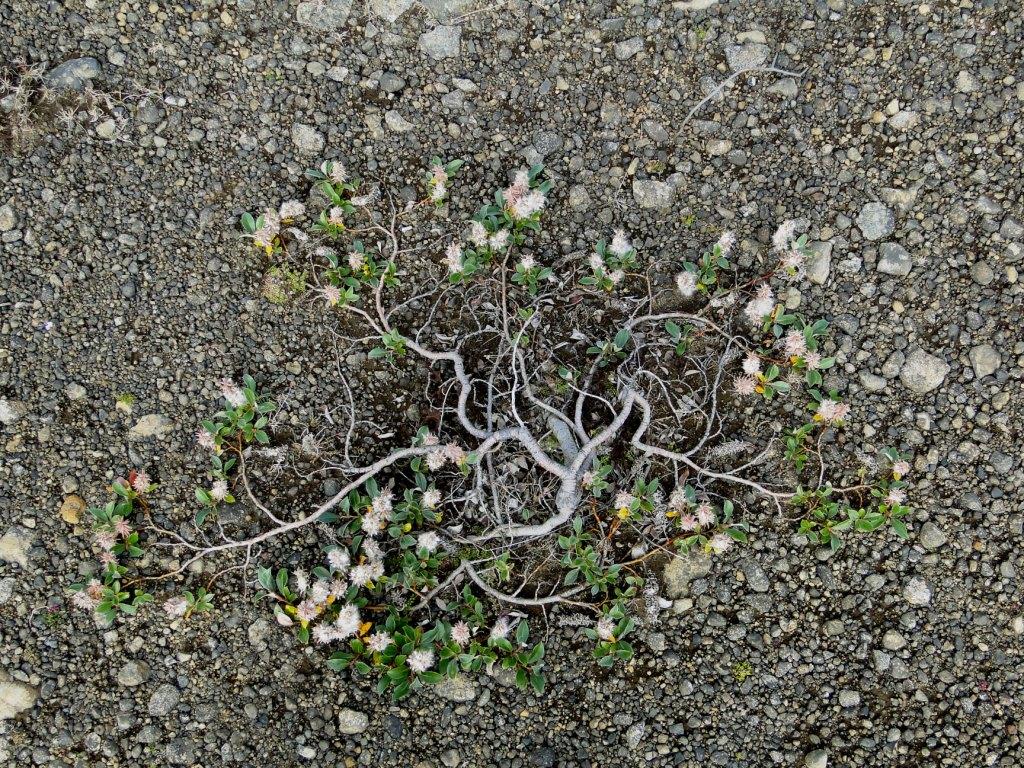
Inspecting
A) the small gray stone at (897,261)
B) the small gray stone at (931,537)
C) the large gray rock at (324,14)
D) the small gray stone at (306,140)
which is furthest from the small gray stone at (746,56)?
the small gray stone at (931,537)

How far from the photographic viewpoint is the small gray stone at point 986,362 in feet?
11.5

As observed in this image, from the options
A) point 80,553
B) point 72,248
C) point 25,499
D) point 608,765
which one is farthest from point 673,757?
point 72,248

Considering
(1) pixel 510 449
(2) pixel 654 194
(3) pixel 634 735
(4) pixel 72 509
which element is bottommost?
(3) pixel 634 735

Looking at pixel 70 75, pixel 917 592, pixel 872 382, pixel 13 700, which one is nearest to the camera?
pixel 13 700

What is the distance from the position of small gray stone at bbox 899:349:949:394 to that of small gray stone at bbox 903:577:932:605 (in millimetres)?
914

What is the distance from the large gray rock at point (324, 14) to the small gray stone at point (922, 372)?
332 centimetres

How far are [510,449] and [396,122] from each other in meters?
1.76

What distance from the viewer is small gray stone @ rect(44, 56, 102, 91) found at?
363cm

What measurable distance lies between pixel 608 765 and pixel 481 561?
3.66ft

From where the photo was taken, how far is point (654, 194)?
3.64m

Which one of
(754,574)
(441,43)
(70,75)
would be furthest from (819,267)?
(70,75)

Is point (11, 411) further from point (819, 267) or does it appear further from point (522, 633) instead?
point (819, 267)

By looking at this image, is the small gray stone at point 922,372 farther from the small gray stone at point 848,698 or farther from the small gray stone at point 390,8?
the small gray stone at point 390,8

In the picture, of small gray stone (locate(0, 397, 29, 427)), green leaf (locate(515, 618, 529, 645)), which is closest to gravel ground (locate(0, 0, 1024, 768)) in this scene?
small gray stone (locate(0, 397, 29, 427))
